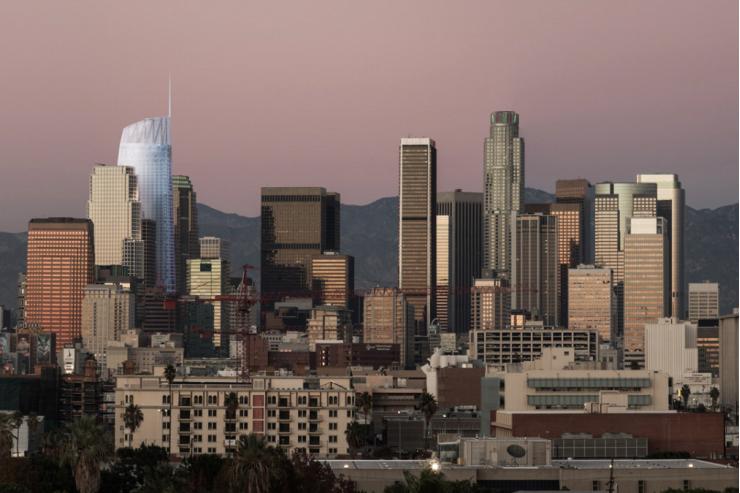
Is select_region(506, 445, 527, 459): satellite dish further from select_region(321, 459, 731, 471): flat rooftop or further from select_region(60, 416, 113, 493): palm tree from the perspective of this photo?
select_region(60, 416, 113, 493): palm tree

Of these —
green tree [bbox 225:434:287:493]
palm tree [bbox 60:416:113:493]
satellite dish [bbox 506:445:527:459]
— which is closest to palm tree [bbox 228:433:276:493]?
green tree [bbox 225:434:287:493]

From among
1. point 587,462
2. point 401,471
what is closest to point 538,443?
point 587,462

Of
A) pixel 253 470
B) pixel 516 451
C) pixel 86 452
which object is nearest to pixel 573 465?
pixel 516 451

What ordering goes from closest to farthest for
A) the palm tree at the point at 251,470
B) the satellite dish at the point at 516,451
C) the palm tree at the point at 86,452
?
the palm tree at the point at 251,470
the palm tree at the point at 86,452
the satellite dish at the point at 516,451

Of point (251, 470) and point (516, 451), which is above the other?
point (251, 470)

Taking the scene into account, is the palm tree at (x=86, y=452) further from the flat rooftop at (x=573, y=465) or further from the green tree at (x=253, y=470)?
the green tree at (x=253, y=470)

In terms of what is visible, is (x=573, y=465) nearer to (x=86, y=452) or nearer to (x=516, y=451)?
(x=516, y=451)

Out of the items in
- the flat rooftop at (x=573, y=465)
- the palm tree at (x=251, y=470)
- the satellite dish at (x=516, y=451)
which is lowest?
the flat rooftop at (x=573, y=465)

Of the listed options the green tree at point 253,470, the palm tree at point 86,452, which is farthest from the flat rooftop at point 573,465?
the green tree at point 253,470
